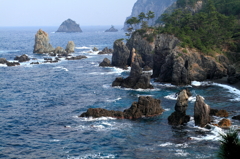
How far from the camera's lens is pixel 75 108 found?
193 ft

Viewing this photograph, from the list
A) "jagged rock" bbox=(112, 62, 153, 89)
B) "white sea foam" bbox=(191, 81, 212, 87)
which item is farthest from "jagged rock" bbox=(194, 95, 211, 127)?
"white sea foam" bbox=(191, 81, 212, 87)

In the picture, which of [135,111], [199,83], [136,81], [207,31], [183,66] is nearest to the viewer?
[135,111]

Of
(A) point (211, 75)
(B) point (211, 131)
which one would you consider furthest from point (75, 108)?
(A) point (211, 75)

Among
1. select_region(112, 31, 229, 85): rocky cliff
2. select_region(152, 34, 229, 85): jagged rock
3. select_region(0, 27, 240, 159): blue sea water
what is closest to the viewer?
select_region(0, 27, 240, 159): blue sea water

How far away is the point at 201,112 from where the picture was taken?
46.8m

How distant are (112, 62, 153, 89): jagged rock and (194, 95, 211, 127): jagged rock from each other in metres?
26.7

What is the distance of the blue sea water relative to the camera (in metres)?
39.4

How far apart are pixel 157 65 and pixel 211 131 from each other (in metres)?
41.9

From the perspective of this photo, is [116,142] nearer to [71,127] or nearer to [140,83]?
[71,127]

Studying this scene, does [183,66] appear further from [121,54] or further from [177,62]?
[121,54]

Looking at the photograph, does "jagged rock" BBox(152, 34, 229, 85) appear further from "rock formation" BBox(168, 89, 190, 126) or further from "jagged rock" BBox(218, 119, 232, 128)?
"jagged rock" BBox(218, 119, 232, 128)

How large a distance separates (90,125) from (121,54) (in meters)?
58.3

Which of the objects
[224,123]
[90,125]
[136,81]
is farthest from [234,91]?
[90,125]

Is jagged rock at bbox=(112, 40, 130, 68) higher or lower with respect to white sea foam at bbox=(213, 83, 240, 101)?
higher
